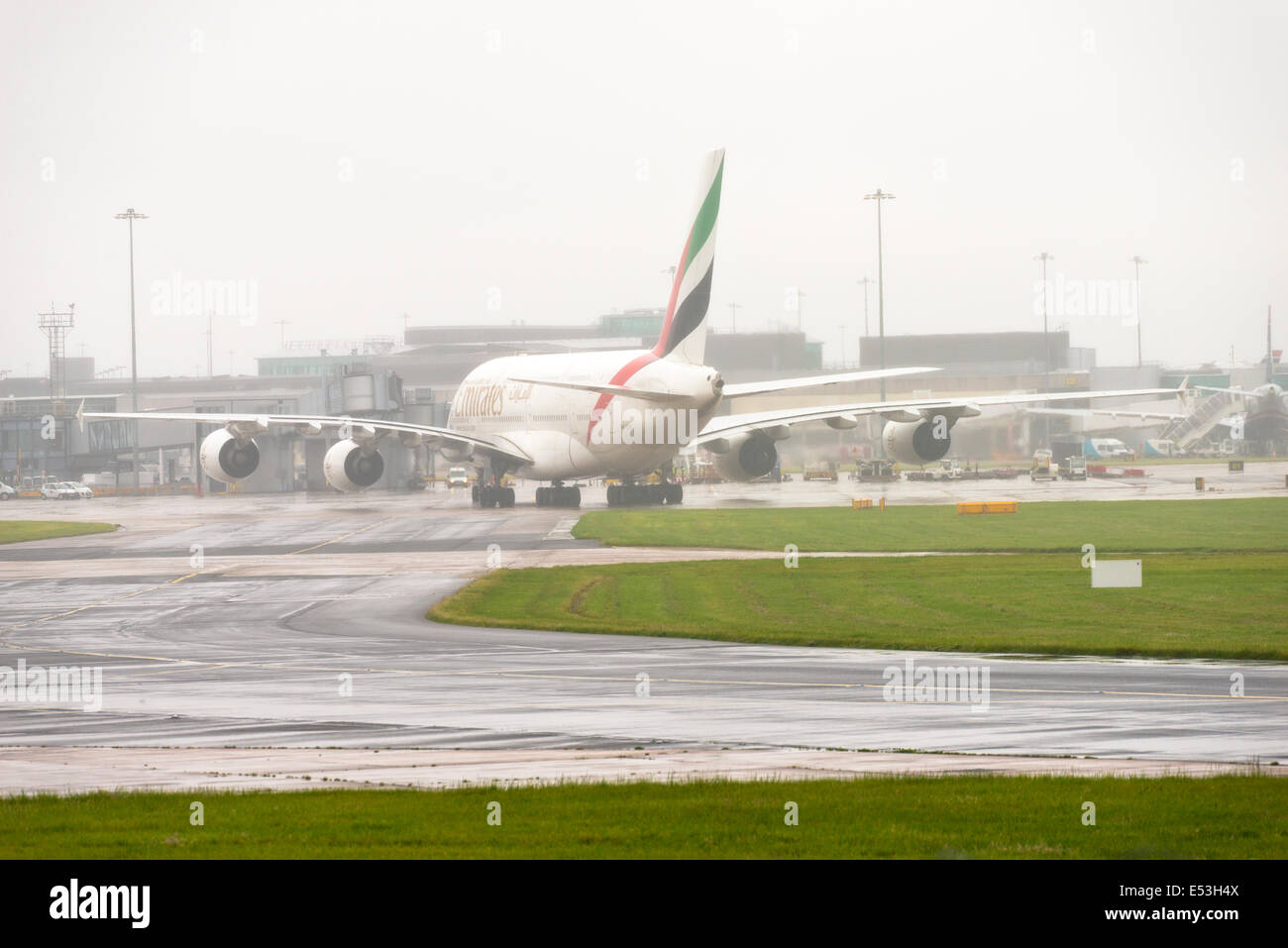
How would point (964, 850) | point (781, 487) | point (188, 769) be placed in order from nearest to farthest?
point (964, 850)
point (188, 769)
point (781, 487)

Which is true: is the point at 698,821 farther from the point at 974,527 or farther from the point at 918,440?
the point at 918,440

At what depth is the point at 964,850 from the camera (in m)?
10.9

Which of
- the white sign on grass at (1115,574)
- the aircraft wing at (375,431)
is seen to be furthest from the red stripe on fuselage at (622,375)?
the white sign on grass at (1115,574)

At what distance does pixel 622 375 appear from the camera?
64.0 m

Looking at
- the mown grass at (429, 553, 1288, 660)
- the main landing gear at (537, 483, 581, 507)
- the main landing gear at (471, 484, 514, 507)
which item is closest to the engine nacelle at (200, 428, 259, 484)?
the main landing gear at (471, 484, 514, 507)

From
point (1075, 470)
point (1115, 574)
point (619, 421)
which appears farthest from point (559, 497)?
point (1115, 574)

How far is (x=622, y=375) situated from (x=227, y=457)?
20.0 meters

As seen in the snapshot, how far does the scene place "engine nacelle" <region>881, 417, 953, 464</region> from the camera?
63.6m

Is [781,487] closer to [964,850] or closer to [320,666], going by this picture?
[320,666]

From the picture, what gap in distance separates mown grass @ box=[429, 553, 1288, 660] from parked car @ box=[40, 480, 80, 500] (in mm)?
77624

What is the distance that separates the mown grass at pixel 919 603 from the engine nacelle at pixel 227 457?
33.7 m

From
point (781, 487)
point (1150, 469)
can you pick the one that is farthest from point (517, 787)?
point (1150, 469)

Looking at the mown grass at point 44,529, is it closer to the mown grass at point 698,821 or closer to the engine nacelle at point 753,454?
the engine nacelle at point 753,454
